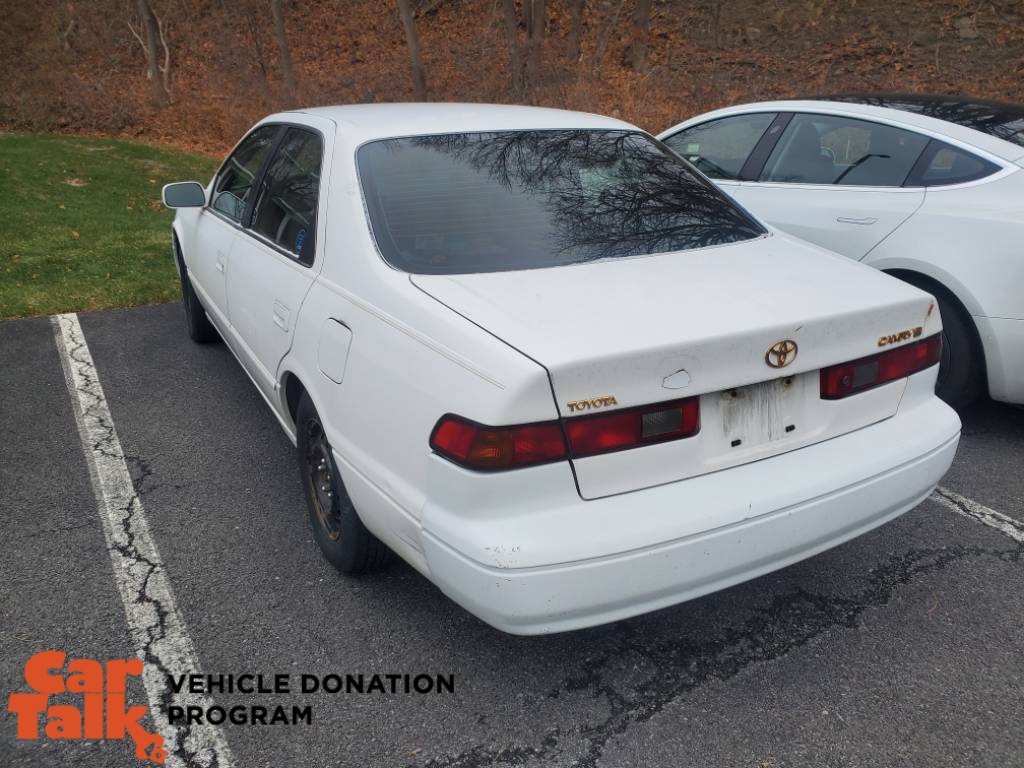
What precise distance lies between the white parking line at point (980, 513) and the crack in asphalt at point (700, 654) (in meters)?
0.18

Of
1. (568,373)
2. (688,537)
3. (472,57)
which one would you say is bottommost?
(688,537)

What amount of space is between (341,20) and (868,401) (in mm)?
22838

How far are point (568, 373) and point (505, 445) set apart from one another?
0.77ft

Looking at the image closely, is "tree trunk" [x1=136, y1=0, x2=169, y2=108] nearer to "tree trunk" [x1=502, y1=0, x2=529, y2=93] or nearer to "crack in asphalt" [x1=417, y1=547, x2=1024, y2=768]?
"tree trunk" [x1=502, y1=0, x2=529, y2=93]

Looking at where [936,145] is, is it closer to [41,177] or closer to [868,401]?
[868,401]

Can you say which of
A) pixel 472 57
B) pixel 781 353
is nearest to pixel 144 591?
pixel 781 353

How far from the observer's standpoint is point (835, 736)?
2342mm

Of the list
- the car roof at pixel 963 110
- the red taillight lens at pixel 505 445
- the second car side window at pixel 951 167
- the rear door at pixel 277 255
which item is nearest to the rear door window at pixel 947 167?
the second car side window at pixel 951 167

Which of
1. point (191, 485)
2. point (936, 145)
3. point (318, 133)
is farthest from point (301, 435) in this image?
point (936, 145)

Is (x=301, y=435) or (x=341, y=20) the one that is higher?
(x=341, y=20)

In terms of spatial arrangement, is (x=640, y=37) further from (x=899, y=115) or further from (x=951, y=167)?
(x=951, y=167)

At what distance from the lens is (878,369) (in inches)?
103

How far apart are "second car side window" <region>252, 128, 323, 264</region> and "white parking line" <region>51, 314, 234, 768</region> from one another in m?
1.26

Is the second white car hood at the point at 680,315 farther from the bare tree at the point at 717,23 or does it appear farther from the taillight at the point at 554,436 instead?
the bare tree at the point at 717,23
